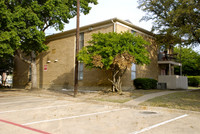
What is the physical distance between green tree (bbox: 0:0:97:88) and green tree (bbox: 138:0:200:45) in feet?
24.3

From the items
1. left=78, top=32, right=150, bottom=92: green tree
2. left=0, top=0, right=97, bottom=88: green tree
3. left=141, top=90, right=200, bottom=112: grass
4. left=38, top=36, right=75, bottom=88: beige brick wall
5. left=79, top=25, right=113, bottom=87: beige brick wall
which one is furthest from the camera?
left=38, top=36, right=75, bottom=88: beige brick wall

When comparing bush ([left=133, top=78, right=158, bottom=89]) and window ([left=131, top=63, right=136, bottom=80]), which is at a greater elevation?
window ([left=131, top=63, right=136, bottom=80])

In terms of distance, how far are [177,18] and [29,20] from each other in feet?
42.6

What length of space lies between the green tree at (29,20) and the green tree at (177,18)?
741cm

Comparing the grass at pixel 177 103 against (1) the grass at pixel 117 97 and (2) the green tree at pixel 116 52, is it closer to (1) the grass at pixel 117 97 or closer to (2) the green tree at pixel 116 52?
(1) the grass at pixel 117 97

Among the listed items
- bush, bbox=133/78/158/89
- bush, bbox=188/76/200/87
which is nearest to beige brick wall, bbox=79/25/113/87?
bush, bbox=133/78/158/89

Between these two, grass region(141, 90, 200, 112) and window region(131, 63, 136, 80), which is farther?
window region(131, 63, 136, 80)

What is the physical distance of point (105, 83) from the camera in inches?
683

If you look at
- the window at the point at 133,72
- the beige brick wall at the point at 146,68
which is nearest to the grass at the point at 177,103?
the beige brick wall at the point at 146,68

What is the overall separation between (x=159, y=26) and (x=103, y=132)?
17647mm

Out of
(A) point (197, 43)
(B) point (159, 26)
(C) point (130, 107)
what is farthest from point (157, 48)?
(C) point (130, 107)

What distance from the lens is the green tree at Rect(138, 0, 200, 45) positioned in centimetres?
1502

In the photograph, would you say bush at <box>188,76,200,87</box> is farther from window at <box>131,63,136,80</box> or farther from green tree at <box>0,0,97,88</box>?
green tree at <box>0,0,97,88</box>

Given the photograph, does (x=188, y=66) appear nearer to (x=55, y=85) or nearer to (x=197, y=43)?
(x=197, y=43)
